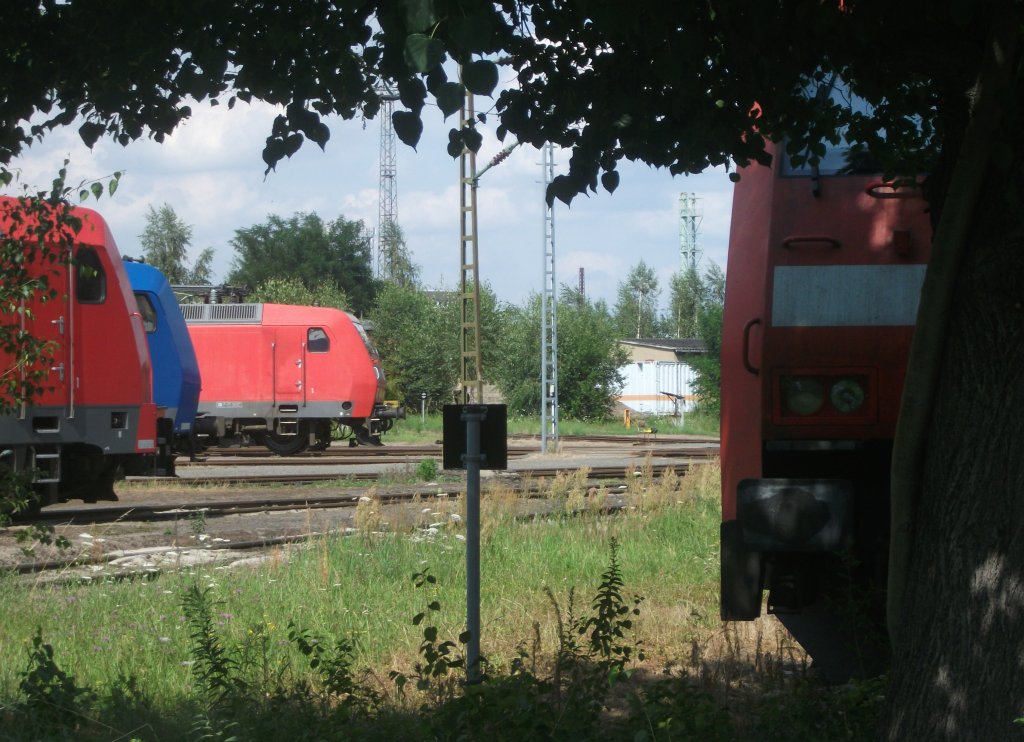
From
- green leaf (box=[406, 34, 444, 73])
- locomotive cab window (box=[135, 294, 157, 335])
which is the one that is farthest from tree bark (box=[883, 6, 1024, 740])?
locomotive cab window (box=[135, 294, 157, 335])

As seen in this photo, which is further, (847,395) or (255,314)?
(255,314)

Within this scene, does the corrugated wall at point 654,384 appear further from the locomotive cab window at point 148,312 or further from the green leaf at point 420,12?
the green leaf at point 420,12

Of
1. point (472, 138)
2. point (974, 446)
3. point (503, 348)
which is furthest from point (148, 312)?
point (503, 348)

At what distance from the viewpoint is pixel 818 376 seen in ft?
13.1

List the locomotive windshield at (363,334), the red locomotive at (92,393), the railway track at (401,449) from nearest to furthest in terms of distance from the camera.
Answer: the red locomotive at (92,393)
the railway track at (401,449)
the locomotive windshield at (363,334)

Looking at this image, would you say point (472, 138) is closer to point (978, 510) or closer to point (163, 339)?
point (978, 510)

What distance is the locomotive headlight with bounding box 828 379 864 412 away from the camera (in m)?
3.99

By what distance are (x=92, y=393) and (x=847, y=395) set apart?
9.73 meters

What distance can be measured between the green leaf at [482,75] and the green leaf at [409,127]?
2.65 feet

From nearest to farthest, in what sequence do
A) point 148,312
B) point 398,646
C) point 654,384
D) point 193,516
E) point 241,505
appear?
point 398,646 < point 193,516 < point 241,505 < point 148,312 < point 654,384

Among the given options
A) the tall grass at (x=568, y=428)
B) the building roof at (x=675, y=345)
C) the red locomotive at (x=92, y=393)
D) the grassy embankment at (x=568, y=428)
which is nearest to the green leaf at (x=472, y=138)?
the red locomotive at (x=92, y=393)

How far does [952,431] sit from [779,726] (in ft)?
5.07

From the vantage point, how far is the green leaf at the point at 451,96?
3.02 meters

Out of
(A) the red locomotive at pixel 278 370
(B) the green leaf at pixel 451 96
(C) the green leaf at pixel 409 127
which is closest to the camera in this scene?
(B) the green leaf at pixel 451 96
